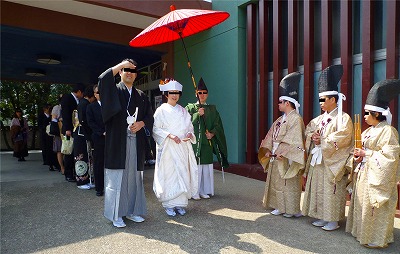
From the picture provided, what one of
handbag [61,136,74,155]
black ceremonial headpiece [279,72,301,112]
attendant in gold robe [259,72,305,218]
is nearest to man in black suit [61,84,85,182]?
handbag [61,136,74,155]

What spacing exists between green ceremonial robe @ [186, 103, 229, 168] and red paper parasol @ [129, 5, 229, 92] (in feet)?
2.90

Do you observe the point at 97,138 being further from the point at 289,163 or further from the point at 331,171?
the point at 331,171

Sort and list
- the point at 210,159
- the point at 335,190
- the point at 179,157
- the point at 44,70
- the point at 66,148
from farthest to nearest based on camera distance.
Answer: the point at 44,70, the point at 66,148, the point at 210,159, the point at 179,157, the point at 335,190

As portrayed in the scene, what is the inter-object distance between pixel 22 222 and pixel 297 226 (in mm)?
3252

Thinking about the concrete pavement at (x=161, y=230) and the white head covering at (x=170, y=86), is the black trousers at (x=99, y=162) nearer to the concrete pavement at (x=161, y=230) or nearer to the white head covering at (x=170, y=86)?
the concrete pavement at (x=161, y=230)

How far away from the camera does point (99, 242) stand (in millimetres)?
3156

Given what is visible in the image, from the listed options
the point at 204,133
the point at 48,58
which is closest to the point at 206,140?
the point at 204,133

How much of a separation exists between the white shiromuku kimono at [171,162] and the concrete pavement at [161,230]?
11.4 inches

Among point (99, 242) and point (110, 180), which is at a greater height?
point (110, 180)

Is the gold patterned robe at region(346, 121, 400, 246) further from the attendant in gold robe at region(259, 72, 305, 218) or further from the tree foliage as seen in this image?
the tree foliage

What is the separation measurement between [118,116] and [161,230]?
1.37 meters

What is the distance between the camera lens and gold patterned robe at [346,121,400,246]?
303cm

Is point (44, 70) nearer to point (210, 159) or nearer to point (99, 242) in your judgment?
point (210, 159)

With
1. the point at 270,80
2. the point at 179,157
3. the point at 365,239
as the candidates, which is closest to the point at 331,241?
the point at 365,239
